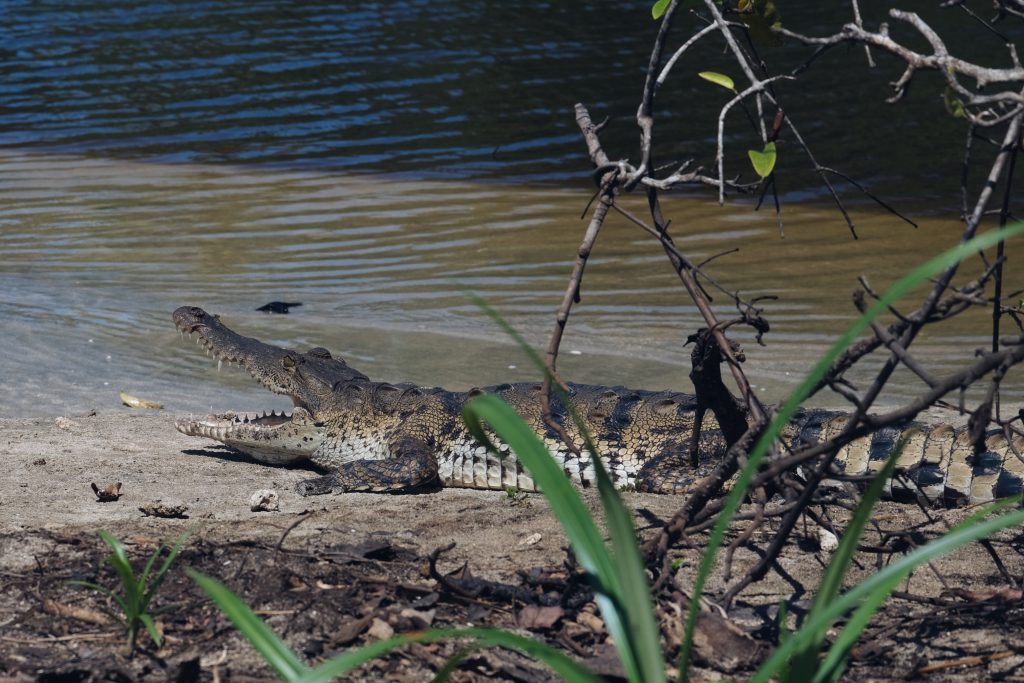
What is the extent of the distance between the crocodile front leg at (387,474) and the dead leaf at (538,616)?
195 centimetres

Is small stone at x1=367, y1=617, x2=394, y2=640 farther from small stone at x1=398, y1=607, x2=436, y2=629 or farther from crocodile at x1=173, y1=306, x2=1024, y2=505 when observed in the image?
crocodile at x1=173, y1=306, x2=1024, y2=505

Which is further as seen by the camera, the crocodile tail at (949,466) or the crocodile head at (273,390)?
the crocodile head at (273,390)

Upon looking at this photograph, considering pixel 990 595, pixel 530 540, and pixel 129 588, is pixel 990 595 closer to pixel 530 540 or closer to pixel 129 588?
pixel 530 540

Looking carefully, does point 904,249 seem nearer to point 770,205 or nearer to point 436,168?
point 770,205

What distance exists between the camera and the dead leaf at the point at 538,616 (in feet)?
9.73

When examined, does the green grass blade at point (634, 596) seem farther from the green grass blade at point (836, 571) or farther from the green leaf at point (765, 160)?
the green leaf at point (765, 160)

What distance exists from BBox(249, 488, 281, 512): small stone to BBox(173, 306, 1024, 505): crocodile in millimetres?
576

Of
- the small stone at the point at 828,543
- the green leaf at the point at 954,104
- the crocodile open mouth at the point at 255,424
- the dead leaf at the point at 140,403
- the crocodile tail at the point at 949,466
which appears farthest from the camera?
the dead leaf at the point at 140,403

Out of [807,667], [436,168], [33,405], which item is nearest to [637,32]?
[436,168]

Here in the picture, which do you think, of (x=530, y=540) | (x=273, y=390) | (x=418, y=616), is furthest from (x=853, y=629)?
(x=273, y=390)

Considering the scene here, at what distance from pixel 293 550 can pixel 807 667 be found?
5.89ft

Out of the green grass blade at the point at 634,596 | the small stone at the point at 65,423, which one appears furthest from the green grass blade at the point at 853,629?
the small stone at the point at 65,423

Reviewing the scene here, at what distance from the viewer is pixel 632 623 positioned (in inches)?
74.5

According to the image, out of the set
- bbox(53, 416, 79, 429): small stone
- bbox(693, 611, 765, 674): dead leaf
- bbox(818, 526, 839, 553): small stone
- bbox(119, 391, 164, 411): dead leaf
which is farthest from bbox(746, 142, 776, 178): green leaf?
bbox(119, 391, 164, 411): dead leaf
